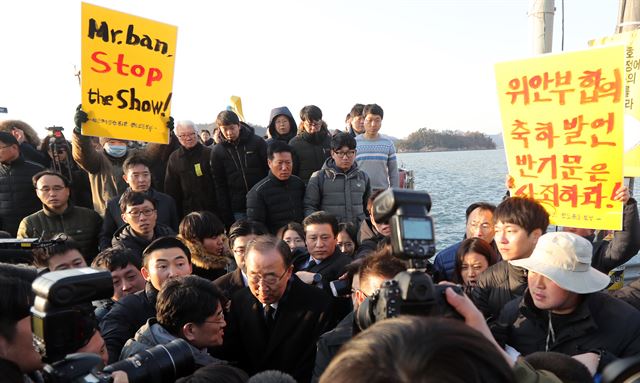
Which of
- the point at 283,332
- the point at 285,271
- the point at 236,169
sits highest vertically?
the point at 236,169

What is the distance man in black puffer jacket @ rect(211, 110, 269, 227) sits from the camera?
6043mm

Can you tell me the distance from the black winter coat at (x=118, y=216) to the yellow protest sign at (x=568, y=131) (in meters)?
3.30

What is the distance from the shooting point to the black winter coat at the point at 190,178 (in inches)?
239

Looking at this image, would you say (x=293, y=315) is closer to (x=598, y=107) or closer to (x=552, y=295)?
(x=552, y=295)

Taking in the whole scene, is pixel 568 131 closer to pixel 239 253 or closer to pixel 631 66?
pixel 631 66

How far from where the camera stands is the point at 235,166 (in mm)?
6066

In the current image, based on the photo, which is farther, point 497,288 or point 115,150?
point 115,150

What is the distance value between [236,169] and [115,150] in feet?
4.46

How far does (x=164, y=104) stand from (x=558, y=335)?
13.5ft

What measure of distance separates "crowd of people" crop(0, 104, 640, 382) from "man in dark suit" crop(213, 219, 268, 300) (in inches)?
0.6

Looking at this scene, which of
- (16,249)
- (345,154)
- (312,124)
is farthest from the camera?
(312,124)

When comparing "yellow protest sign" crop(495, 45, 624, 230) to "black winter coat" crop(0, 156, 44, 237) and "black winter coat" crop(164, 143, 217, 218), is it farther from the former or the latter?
"black winter coat" crop(0, 156, 44, 237)

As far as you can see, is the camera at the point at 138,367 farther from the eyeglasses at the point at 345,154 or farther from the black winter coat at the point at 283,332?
the eyeglasses at the point at 345,154

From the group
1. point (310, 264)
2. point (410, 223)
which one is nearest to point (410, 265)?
point (410, 223)
